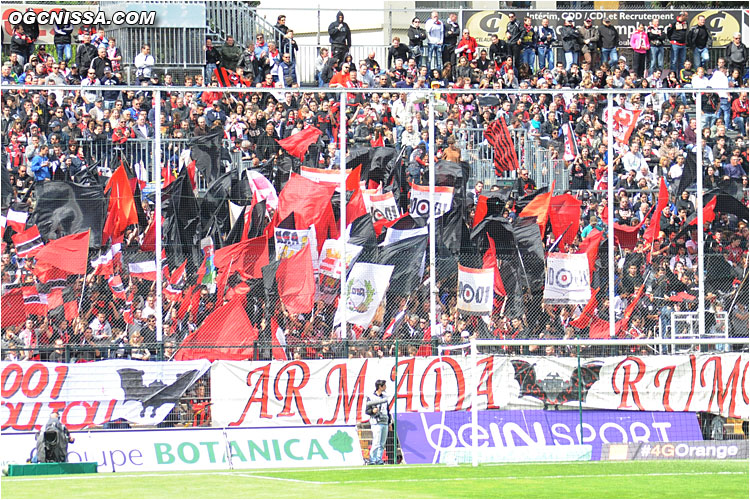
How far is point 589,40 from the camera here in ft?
109

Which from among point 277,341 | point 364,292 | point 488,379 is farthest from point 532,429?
point 277,341

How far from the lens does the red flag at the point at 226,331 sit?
75.5 ft

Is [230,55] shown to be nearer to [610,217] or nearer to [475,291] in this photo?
[475,291]

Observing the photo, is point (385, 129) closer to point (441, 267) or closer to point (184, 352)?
point (441, 267)

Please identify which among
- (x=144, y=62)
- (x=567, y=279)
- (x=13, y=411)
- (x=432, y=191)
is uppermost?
(x=144, y=62)

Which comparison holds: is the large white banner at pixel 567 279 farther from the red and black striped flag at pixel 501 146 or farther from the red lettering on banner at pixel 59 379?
the red lettering on banner at pixel 59 379

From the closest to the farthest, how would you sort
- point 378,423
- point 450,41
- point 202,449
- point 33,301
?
point 202,449 → point 378,423 → point 33,301 → point 450,41

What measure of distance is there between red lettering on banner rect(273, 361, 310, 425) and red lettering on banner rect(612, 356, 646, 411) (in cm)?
510

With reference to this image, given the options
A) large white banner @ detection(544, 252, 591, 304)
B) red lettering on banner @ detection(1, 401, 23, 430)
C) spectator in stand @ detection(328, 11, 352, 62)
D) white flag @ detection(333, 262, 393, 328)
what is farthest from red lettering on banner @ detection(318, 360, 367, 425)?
spectator in stand @ detection(328, 11, 352, 62)

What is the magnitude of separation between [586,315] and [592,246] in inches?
52.4

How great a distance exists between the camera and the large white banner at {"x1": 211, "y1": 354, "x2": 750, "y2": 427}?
21953 mm

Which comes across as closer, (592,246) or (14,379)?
(14,379)

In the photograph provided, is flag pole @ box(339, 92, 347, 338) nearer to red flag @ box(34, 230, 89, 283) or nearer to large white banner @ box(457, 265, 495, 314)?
large white banner @ box(457, 265, 495, 314)

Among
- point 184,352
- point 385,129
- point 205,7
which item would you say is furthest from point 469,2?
point 184,352
